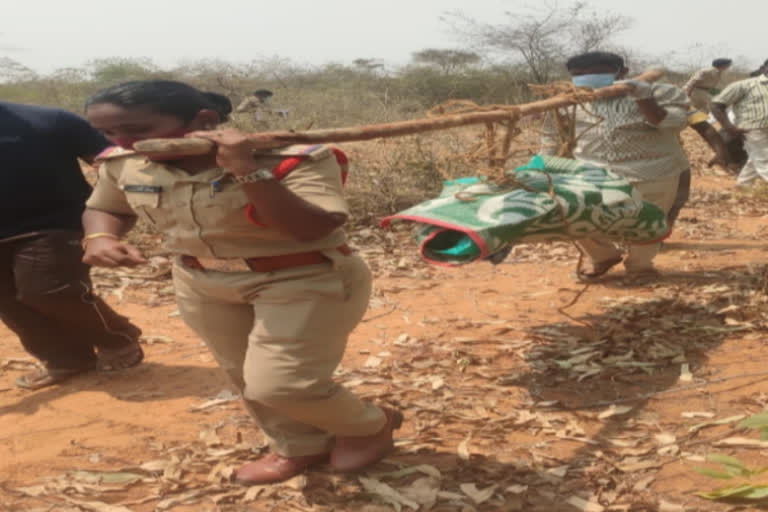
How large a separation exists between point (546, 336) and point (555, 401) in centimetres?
93

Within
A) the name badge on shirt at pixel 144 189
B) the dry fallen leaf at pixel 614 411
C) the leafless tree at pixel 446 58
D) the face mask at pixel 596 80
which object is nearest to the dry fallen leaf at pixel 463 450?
the dry fallen leaf at pixel 614 411

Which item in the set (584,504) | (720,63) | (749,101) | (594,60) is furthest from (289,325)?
(720,63)

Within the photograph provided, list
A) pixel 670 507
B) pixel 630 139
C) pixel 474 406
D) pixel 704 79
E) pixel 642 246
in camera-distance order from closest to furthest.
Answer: pixel 670 507, pixel 474 406, pixel 630 139, pixel 642 246, pixel 704 79

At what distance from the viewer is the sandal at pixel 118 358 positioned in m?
4.47

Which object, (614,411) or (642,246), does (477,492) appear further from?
(642,246)

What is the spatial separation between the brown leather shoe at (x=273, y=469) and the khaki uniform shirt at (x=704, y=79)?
9.49 metres

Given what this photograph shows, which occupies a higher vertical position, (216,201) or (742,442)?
(216,201)

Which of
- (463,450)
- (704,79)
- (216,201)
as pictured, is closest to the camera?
(216,201)

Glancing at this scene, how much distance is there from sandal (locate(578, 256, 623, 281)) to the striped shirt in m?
3.61

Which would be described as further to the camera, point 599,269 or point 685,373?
point 599,269

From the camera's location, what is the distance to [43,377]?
4363 mm

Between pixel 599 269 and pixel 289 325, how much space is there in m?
3.48

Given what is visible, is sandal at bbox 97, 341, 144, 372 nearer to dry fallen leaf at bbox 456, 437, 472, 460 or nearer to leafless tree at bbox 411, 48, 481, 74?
dry fallen leaf at bbox 456, 437, 472, 460

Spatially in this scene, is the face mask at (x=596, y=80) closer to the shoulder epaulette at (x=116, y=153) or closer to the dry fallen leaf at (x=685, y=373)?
the dry fallen leaf at (x=685, y=373)
